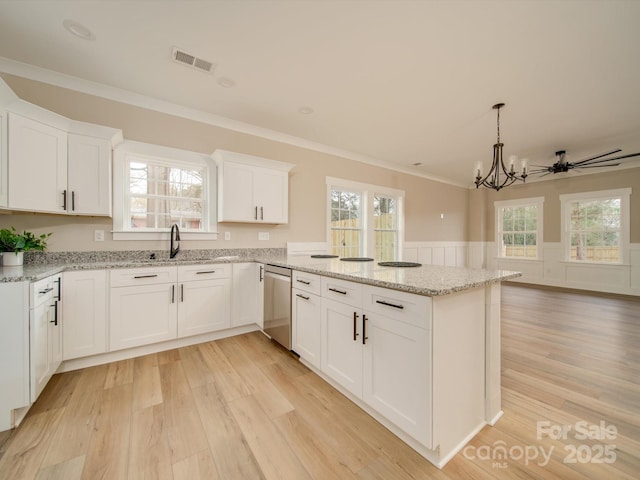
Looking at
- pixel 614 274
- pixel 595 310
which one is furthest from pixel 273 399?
pixel 614 274

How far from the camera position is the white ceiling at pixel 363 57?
1.85 metres

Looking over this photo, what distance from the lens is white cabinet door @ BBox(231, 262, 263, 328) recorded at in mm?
3041

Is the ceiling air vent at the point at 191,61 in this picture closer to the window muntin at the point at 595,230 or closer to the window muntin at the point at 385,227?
the window muntin at the point at 385,227

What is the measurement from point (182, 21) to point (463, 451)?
3.39 metres

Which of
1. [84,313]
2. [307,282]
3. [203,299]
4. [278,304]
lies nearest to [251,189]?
[203,299]

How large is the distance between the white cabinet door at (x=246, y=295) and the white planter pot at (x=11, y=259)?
1739 millimetres

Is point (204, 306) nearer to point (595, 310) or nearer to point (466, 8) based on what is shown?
point (466, 8)

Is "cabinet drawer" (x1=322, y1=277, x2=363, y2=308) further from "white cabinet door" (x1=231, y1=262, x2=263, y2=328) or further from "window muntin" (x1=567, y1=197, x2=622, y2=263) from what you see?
"window muntin" (x1=567, y1=197, x2=622, y2=263)

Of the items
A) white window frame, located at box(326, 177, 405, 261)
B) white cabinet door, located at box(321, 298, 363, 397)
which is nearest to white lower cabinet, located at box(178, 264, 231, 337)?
white cabinet door, located at box(321, 298, 363, 397)

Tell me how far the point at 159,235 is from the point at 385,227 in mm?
4127

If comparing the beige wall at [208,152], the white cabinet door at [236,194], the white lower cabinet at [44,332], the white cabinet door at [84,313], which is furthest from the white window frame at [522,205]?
the white lower cabinet at [44,332]

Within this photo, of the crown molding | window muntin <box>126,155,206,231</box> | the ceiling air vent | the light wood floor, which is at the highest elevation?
the ceiling air vent

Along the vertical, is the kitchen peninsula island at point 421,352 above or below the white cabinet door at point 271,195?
below

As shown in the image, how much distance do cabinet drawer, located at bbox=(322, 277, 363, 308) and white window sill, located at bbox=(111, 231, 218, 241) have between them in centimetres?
195
